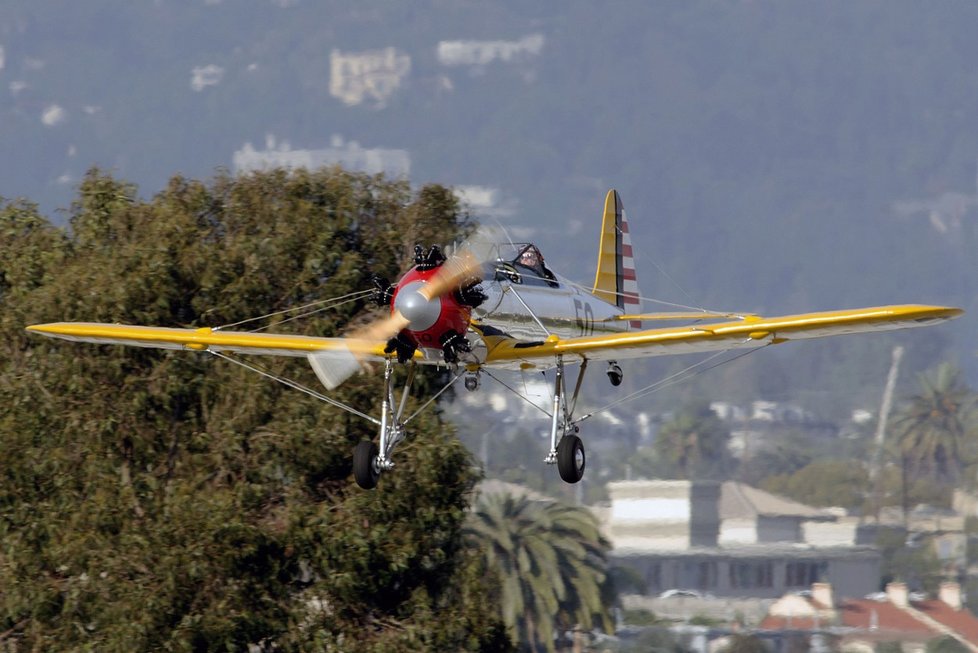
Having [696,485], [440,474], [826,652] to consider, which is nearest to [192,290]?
[440,474]

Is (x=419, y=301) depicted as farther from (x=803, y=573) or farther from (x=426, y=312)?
(x=803, y=573)

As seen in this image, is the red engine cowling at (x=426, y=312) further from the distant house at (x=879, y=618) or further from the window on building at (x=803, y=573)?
the window on building at (x=803, y=573)

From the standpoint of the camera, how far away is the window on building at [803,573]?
4281 inches

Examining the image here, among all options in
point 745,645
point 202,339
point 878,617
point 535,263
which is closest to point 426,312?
point 535,263

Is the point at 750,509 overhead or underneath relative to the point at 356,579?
overhead

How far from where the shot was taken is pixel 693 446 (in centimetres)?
14825

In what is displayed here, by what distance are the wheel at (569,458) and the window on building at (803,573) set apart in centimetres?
9271

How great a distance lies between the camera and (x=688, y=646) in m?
96.6

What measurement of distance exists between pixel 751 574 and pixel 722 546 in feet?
13.2

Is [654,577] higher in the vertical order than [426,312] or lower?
higher

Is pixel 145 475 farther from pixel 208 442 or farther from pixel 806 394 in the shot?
pixel 806 394

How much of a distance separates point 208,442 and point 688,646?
72145 millimetres

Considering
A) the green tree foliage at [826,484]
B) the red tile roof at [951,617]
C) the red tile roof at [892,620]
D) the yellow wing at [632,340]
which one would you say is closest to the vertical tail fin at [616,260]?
the yellow wing at [632,340]

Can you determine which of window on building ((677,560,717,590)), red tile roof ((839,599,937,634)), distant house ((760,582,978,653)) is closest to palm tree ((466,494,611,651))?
distant house ((760,582,978,653))
